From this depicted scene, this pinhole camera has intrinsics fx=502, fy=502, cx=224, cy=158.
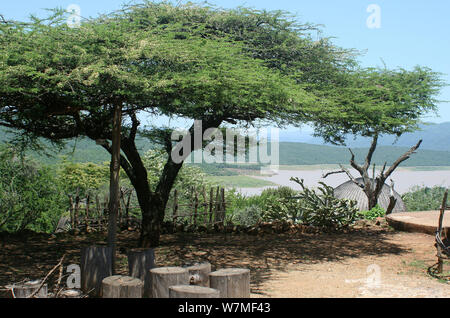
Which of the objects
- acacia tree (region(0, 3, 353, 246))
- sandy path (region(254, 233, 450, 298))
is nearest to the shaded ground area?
sandy path (region(254, 233, 450, 298))

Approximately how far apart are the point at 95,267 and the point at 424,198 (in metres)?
19.4

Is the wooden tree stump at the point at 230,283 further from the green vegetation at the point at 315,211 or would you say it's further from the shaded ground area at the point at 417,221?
the green vegetation at the point at 315,211

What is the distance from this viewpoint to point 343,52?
39.8 feet

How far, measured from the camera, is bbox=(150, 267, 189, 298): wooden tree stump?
5109 mm

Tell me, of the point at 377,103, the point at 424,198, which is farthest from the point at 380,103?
the point at 424,198

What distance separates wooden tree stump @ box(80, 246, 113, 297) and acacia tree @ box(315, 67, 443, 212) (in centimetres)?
517

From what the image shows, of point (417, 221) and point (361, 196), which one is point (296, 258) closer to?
point (417, 221)

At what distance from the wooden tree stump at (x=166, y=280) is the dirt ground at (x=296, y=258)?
1533 millimetres

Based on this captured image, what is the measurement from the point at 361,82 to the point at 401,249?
13.8 ft

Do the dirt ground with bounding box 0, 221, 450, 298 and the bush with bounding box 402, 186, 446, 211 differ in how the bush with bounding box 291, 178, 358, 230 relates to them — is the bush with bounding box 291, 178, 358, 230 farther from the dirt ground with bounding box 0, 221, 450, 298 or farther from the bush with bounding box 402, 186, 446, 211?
the bush with bounding box 402, 186, 446, 211

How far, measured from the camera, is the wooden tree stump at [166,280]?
5109mm

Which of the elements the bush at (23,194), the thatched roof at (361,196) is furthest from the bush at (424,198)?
the bush at (23,194)
